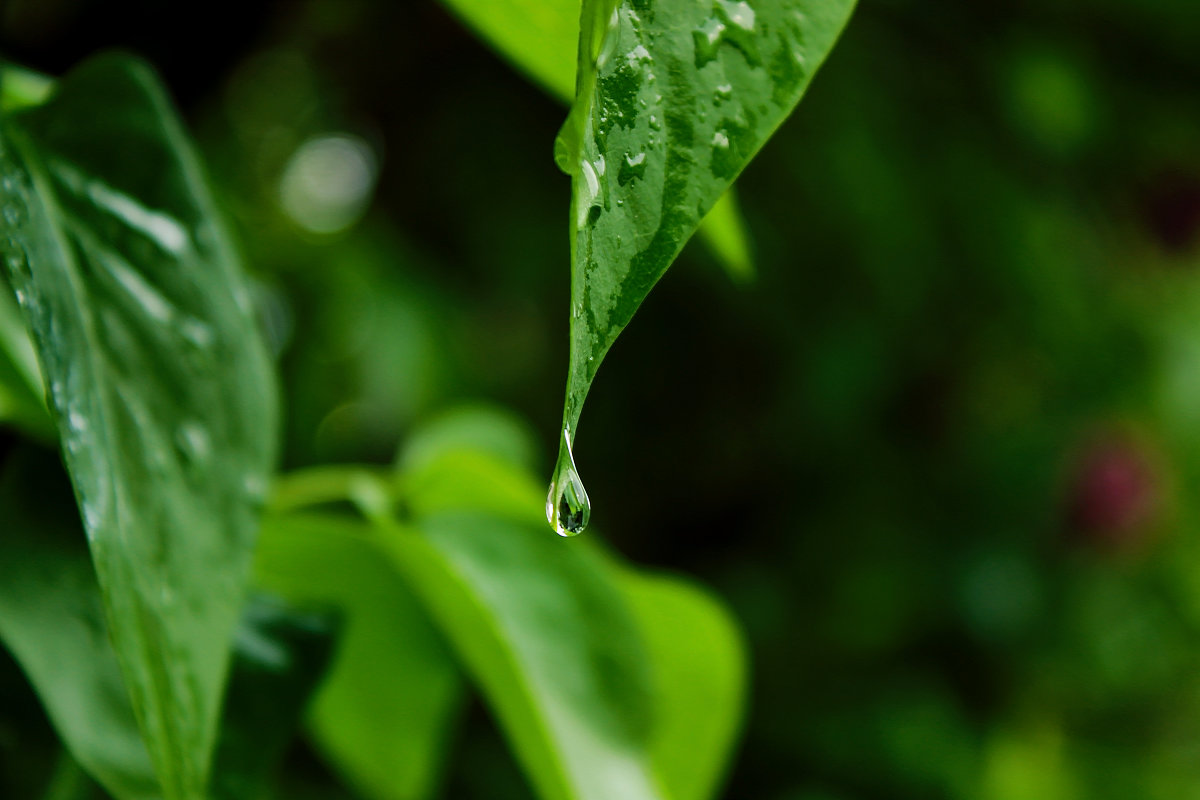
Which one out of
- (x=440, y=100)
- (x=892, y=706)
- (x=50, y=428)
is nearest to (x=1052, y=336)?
(x=892, y=706)

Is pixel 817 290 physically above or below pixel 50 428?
below

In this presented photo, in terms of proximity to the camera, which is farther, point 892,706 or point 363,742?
point 892,706

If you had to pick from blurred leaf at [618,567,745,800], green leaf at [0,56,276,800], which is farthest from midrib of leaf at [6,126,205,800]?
blurred leaf at [618,567,745,800]

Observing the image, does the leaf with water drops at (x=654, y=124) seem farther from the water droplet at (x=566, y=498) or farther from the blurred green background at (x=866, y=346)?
the blurred green background at (x=866, y=346)

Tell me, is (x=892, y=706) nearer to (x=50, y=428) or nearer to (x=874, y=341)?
(x=874, y=341)

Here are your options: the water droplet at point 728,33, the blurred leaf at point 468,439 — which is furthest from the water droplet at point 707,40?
the blurred leaf at point 468,439

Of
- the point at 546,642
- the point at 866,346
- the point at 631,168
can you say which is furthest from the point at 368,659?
the point at 866,346
